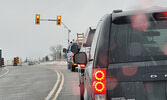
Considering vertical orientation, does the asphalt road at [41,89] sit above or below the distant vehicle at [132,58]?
below

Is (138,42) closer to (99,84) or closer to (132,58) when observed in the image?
(132,58)

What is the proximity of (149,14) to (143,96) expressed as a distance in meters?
0.94

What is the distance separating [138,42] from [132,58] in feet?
0.68

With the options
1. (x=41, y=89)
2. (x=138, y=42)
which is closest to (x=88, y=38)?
(x=41, y=89)

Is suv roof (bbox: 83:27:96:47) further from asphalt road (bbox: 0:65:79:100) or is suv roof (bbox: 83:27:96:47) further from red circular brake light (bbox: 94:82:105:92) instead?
red circular brake light (bbox: 94:82:105:92)

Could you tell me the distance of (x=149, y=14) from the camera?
3.31 metres

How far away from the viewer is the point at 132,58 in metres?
3.17

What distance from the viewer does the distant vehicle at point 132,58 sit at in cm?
308

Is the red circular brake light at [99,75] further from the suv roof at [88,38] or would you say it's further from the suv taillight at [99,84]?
the suv roof at [88,38]

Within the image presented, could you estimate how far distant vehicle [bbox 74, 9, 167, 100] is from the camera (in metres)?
3.08

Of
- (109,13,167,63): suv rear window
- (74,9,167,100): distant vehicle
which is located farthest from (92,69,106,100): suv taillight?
(109,13,167,63): suv rear window

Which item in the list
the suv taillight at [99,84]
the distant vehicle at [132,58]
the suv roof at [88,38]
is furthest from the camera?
the suv roof at [88,38]

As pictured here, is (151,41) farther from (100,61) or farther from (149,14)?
(100,61)

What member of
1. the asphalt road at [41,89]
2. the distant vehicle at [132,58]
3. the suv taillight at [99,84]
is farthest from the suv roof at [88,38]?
the suv taillight at [99,84]
